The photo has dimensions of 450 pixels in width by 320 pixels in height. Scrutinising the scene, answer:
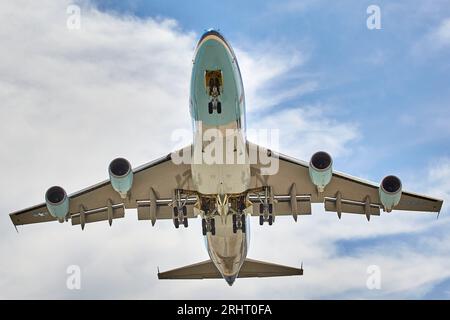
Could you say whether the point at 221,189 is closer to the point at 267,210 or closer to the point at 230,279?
the point at 267,210

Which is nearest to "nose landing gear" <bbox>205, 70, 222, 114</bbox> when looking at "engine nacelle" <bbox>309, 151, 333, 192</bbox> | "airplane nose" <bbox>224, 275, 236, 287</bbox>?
"engine nacelle" <bbox>309, 151, 333, 192</bbox>

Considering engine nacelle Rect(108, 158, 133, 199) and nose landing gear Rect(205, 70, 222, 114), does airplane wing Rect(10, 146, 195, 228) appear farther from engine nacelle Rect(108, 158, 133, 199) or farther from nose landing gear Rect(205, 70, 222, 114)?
nose landing gear Rect(205, 70, 222, 114)

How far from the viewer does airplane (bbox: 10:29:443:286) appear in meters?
21.7

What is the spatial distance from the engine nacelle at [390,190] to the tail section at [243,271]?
6.26m

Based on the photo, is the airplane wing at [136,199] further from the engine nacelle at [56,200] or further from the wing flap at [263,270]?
the wing flap at [263,270]

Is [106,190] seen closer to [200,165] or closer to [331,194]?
[200,165]

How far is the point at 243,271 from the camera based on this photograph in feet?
101

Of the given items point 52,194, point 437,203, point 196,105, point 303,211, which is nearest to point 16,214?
point 52,194

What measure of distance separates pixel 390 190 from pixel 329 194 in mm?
3448

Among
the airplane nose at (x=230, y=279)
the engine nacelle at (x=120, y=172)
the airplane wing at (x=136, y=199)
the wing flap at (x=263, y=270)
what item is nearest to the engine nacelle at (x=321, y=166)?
the airplane wing at (x=136, y=199)

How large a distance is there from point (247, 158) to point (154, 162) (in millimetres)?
5032

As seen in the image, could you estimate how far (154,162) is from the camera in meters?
26.6

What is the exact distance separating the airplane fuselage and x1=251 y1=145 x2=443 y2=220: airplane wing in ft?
9.82

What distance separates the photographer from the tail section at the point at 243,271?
30.2 metres
